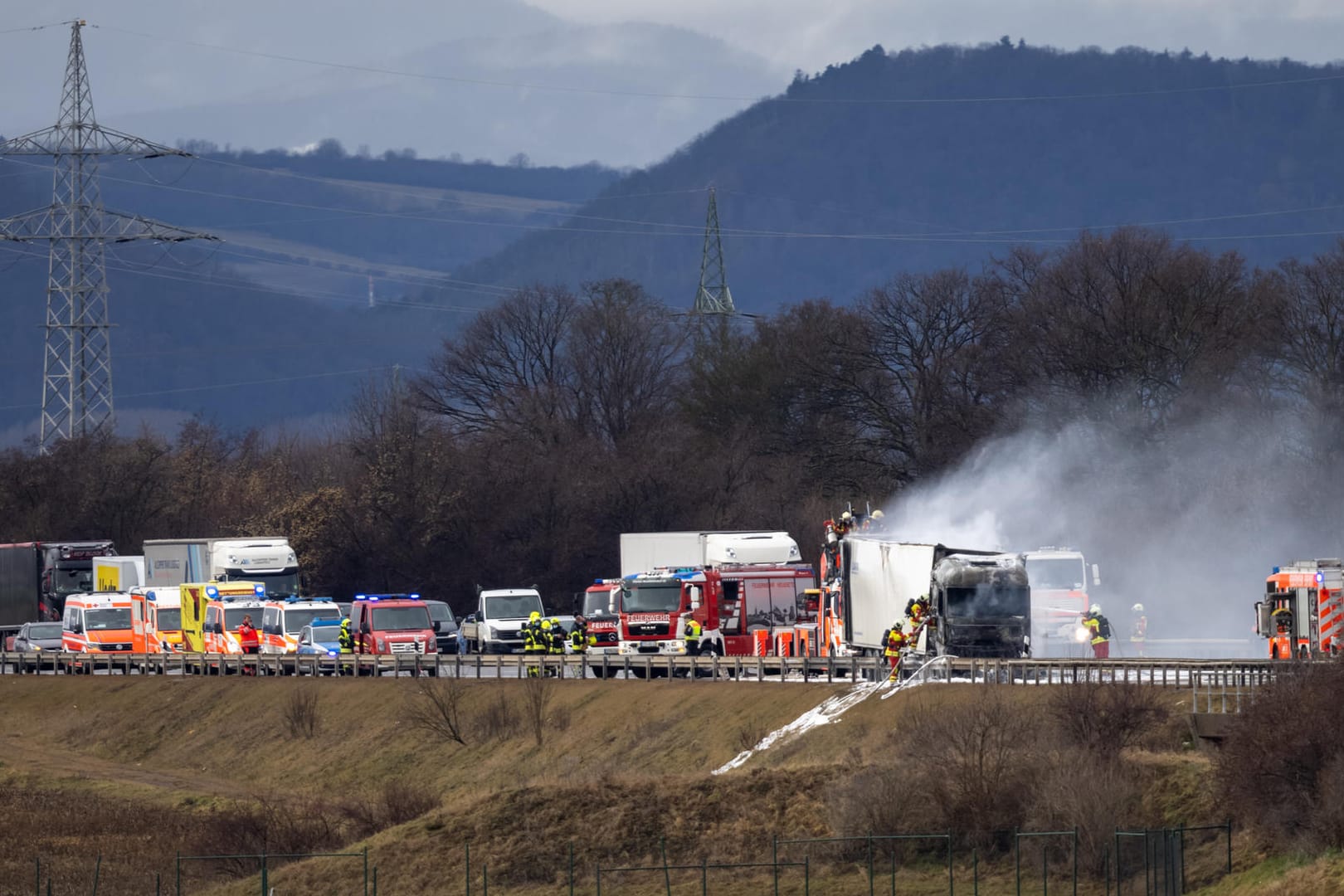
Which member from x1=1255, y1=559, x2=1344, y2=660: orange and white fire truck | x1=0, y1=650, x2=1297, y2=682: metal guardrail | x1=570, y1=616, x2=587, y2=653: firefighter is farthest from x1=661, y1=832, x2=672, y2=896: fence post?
x1=570, y1=616, x2=587, y2=653: firefighter

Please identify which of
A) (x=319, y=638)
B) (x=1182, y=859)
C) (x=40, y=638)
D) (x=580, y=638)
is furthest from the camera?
(x=40, y=638)

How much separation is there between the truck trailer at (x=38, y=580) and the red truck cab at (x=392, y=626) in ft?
75.7

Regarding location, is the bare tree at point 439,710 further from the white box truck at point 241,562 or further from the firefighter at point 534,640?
the white box truck at point 241,562

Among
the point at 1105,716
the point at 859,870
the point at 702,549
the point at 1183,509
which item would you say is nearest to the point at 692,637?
the point at 702,549

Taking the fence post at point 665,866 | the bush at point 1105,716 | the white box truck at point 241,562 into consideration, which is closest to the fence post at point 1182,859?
the bush at point 1105,716

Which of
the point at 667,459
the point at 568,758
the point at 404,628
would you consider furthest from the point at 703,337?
the point at 568,758


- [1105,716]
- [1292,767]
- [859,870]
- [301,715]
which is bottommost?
[859,870]

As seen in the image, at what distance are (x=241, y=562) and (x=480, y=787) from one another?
2398 centimetres

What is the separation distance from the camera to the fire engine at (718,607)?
50375 millimetres

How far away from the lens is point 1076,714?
3169 centimetres

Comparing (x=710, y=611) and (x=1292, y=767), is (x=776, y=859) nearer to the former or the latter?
(x=1292, y=767)

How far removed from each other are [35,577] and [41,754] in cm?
2356

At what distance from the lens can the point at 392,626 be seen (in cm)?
5566

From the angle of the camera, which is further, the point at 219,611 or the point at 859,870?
the point at 219,611
